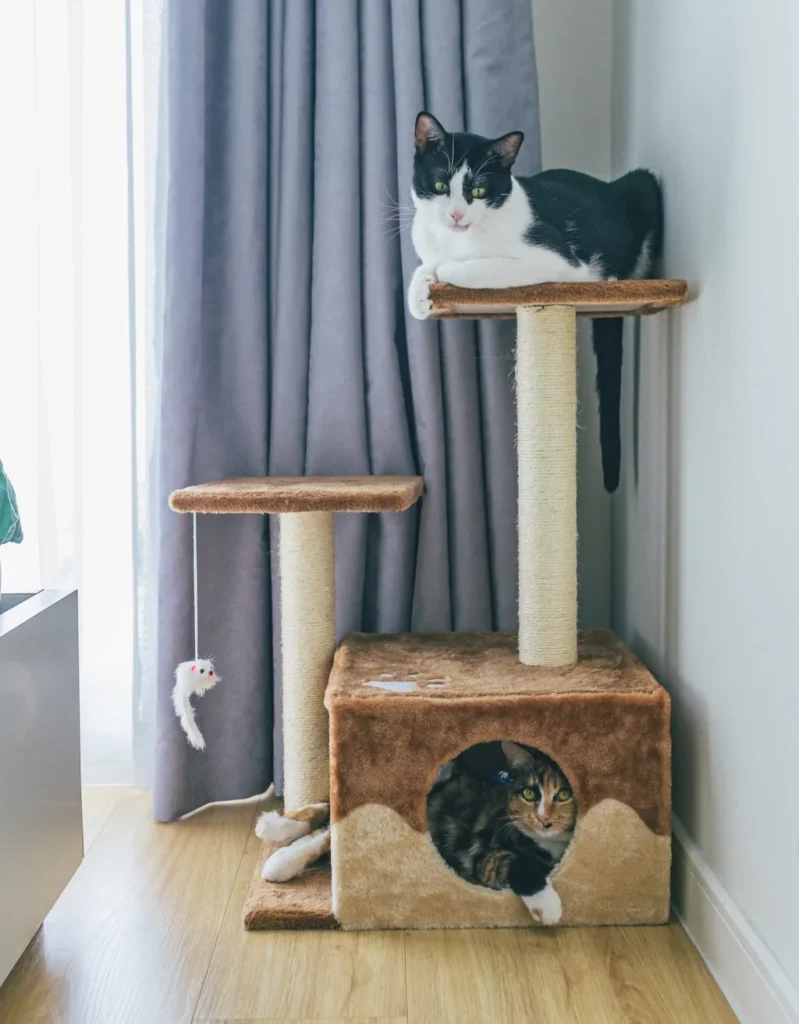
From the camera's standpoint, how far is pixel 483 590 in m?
1.88

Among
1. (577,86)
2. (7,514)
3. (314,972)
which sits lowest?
(314,972)

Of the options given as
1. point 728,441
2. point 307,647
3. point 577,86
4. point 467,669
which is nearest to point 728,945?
point 467,669

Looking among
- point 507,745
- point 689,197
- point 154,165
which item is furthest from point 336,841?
point 154,165

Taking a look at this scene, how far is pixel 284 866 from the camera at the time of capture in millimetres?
1559

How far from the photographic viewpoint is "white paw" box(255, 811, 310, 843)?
1.65m

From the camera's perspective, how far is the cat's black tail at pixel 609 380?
5.70ft

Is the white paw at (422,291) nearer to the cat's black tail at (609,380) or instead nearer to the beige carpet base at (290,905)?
the cat's black tail at (609,380)

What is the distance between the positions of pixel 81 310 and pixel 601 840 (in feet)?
4.45

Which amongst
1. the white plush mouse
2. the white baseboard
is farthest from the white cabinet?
the white baseboard

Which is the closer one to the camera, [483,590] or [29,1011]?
[29,1011]

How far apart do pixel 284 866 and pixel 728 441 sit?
937mm

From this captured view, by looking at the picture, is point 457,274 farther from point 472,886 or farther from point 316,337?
point 472,886

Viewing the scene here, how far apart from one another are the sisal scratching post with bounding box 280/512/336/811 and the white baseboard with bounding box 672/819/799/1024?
590 mm

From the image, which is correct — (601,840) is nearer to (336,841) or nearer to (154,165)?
(336,841)
